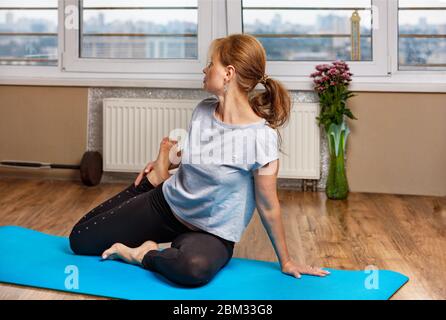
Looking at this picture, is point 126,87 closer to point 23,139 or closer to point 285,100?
point 23,139

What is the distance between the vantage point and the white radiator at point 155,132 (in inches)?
150

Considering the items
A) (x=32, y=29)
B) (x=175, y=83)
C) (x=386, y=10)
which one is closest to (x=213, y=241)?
(x=175, y=83)

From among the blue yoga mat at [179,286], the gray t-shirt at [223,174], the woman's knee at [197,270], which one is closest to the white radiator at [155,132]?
the blue yoga mat at [179,286]

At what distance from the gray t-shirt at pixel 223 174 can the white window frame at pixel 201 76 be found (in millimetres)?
1718

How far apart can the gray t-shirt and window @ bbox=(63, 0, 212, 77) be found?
181cm

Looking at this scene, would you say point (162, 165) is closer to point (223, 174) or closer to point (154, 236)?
point (154, 236)

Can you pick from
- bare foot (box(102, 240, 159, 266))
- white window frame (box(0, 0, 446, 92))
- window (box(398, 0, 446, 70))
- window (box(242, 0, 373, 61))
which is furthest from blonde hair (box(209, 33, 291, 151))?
window (box(398, 0, 446, 70))

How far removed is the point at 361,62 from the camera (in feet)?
12.7

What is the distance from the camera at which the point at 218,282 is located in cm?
216

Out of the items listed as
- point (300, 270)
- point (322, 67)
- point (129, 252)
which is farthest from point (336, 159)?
point (129, 252)

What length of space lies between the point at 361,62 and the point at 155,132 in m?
1.23

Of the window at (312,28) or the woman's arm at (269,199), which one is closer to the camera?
the woman's arm at (269,199)

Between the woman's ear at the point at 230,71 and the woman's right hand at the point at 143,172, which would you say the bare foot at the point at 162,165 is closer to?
the woman's right hand at the point at 143,172

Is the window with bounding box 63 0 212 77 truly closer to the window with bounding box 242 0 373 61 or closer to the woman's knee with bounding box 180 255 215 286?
the window with bounding box 242 0 373 61
